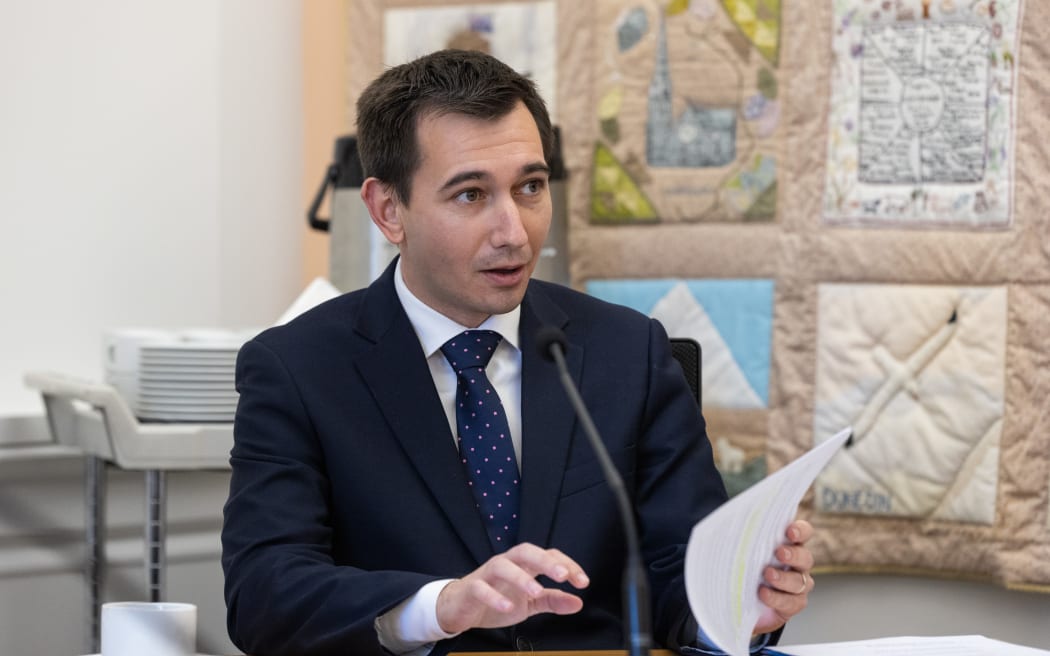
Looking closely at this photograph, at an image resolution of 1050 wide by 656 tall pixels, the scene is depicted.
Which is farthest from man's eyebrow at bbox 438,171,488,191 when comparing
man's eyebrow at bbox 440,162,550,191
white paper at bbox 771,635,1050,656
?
white paper at bbox 771,635,1050,656

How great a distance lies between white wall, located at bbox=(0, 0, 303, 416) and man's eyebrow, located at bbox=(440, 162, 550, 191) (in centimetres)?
133

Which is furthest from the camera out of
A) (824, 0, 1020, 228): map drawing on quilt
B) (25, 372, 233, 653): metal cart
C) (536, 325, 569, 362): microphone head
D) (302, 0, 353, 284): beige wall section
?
(302, 0, 353, 284): beige wall section

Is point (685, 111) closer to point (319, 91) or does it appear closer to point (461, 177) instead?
point (319, 91)

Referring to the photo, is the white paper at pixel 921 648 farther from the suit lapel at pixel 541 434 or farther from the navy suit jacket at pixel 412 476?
the suit lapel at pixel 541 434

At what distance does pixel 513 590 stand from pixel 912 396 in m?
1.36

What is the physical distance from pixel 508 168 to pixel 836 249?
1043mm

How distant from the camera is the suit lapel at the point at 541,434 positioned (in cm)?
136

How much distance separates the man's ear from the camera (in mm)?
1524

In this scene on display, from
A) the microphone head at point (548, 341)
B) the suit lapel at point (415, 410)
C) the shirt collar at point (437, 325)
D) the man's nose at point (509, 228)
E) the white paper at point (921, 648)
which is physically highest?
the man's nose at point (509, 228)

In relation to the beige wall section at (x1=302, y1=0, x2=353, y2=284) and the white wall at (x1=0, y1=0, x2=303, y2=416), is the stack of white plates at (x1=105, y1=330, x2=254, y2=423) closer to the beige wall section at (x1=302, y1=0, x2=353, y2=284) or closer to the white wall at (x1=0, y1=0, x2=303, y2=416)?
the white wall at (x1=0, y1=0, x2=303, y2=416)

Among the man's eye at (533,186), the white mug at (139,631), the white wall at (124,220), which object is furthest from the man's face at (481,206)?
the white wall at (124,220)

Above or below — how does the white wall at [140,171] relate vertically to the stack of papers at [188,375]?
above

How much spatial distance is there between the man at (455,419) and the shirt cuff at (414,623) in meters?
0.02

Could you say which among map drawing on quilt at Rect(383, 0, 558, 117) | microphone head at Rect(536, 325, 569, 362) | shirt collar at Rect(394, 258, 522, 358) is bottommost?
shirt collar at Rect(394, 258, 522, 358)
